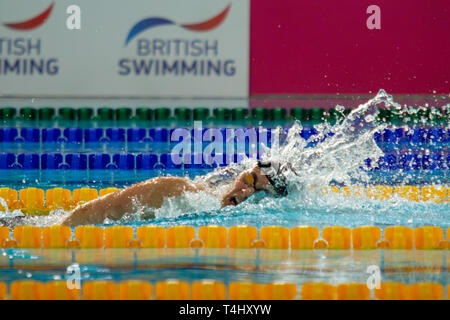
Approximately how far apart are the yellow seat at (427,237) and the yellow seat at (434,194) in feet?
4.72

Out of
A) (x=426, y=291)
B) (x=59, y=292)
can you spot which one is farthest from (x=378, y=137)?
(x=59, y=292)

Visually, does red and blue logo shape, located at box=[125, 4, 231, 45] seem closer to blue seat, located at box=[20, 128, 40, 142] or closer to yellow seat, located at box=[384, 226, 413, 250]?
blue seat, located at box=[20, 128, 40, 142]

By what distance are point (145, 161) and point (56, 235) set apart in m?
2.98

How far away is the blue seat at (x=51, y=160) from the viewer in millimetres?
6867

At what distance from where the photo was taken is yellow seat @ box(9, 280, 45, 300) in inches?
114

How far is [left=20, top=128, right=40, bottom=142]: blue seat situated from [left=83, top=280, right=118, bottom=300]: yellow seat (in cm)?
487

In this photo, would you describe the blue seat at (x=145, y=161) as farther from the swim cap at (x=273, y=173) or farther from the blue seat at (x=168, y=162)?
the swim cap at (x=273, y=173)

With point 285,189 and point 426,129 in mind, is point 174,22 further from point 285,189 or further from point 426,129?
point 285,189

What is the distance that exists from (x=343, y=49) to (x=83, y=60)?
3.17 m

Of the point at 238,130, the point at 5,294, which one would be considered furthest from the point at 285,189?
the point at 238,130

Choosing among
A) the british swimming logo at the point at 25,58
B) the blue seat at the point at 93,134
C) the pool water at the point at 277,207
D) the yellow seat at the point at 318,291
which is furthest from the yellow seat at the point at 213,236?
the british swimming logo at the point at 25,58

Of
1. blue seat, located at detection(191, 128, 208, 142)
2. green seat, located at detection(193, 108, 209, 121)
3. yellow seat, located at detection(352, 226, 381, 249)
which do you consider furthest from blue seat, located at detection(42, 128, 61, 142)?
yellow seat, located at detection(352, 226, 381, 249)

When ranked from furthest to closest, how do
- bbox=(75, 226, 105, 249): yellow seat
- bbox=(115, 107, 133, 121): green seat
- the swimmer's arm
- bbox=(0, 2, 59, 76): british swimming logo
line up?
bbox=(0, 2, 59, 76): british swimming logo
bbox=(115, 107, 133, 121): green seat
the swimmer's arm
bbox=(75, 226, 105, 249): yellow seat

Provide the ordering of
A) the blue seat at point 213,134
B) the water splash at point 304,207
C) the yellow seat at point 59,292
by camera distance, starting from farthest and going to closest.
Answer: the blue seat at point 213,134
the water splash at point 304,207
the yellow seat at point 59,292
